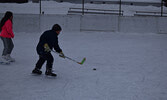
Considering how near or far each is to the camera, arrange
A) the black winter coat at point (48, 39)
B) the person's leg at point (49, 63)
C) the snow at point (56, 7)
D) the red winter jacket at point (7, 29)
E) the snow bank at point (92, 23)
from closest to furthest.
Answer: the black winter coat at point (48, 39), the person's leg at point (49, 63), the red winter jacket at point (7, 29), the snow bank at point (92, 23), the snow at point (56, 7)

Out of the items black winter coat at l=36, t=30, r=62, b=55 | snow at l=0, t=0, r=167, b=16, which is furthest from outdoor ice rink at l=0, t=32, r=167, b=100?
snow at l=0, t=0, r=167, b=16


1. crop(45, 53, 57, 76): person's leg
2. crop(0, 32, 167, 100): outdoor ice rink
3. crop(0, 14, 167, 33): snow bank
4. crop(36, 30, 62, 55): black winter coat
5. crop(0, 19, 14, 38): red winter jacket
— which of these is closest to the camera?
crop(0, 32, 167, 100): outdoor ice rink

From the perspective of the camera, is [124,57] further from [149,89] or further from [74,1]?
[74,1]

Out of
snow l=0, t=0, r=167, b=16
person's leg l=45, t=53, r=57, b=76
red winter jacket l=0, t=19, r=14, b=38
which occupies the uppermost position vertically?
snow l=0, t=0, r=167, b=16

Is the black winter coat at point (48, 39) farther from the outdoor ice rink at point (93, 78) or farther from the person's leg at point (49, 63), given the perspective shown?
the outdoor ice rink at point (93, 78)

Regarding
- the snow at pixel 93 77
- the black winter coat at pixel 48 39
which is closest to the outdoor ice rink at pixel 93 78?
the snow at pixel 93 77

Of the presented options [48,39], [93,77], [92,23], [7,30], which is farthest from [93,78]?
[92,23]

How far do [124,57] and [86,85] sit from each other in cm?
326

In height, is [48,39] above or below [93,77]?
above

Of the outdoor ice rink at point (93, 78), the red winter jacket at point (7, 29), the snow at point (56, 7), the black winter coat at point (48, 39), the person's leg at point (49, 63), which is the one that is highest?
the snow at point (56, 7)

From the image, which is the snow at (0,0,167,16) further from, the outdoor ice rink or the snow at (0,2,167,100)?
the outdoor ice rink

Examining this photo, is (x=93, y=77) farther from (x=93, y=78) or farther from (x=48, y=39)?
(x=48, y=39)

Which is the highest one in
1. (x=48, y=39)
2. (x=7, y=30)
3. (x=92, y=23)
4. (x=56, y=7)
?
(x=56, y=7)

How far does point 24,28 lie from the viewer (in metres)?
13.8
